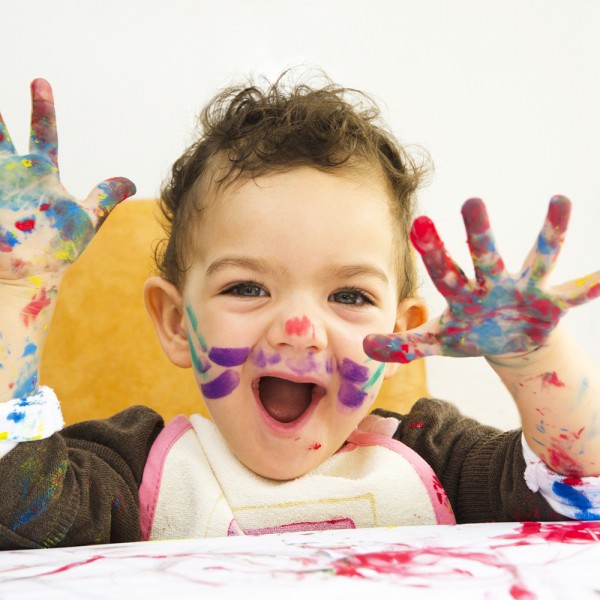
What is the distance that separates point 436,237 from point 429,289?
960 millimetres

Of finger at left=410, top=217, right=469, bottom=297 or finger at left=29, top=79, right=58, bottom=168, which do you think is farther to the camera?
finger at left=29, top=79, right=58, bottom=168

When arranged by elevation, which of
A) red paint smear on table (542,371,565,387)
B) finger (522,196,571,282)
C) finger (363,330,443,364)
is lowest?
red paint smear on table (542,371,565,387)

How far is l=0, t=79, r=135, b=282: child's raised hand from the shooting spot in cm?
84

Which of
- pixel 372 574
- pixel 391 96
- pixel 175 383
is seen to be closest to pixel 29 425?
pixel 372 574

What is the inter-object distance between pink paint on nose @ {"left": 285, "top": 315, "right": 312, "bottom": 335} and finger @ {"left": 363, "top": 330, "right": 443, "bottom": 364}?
16 cm

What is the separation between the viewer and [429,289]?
164 centimetres

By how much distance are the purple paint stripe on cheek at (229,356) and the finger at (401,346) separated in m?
0.23

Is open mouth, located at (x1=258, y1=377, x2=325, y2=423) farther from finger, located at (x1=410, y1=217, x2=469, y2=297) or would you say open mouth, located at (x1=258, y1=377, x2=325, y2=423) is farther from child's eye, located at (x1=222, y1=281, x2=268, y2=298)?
finger, located at (x1=410, y1=217, x2=469, y2=297)

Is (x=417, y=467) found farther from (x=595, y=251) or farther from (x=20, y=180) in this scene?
(x=595, y=251)

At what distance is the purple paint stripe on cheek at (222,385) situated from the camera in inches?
36.3

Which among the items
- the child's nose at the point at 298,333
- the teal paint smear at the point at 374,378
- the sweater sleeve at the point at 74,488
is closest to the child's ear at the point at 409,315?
the teal paint smear at the point at 374,378

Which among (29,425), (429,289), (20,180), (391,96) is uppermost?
(391,96)

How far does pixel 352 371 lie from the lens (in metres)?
0.92

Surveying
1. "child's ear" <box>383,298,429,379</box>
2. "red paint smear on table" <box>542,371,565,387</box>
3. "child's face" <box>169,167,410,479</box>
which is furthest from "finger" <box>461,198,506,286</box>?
"child's ear" <box>383,298,429,379</box>
